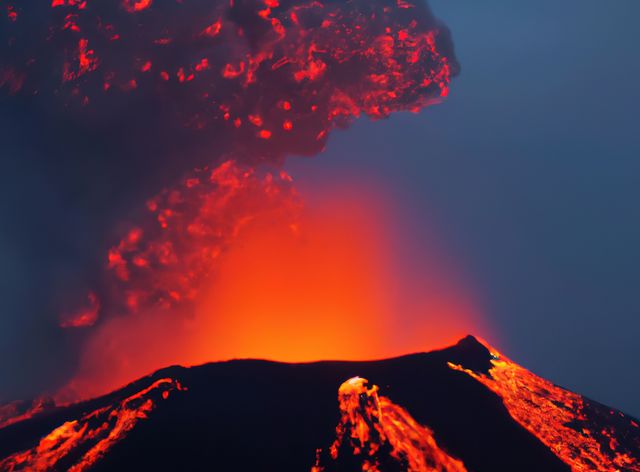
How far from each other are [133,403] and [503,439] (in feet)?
22.8

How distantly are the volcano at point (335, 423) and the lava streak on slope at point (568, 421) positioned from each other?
0.02m

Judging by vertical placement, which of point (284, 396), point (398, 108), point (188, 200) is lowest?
point (284, 396)

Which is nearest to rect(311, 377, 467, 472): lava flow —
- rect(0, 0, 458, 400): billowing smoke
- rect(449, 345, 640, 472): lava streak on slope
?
rect(449, 345, 640, 472): lava streak on slope

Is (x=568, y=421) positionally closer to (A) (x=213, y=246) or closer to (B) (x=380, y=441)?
(B) (x=380, y=441)

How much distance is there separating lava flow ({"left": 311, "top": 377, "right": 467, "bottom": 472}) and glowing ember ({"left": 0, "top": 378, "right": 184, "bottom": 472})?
339 centimetres

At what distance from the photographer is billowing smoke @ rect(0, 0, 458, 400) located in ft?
39.8

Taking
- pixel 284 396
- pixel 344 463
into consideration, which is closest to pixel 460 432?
pixel 344 463

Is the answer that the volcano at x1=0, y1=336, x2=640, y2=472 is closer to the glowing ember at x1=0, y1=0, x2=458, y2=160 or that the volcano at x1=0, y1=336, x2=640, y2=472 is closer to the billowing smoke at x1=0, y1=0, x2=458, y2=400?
the billowing smoke at x1=0, y1=0, x2=458, y2=400

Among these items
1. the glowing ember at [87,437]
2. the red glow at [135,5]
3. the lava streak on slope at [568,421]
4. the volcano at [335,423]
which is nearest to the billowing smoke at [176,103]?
the red glow at [135,5]

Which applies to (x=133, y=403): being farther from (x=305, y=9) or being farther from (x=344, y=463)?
(x=305, y=9)

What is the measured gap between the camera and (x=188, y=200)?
1473cm

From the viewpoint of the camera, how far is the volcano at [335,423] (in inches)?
199

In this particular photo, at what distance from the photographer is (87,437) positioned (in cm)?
529

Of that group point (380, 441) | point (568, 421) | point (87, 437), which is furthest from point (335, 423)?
point (568, 421)
